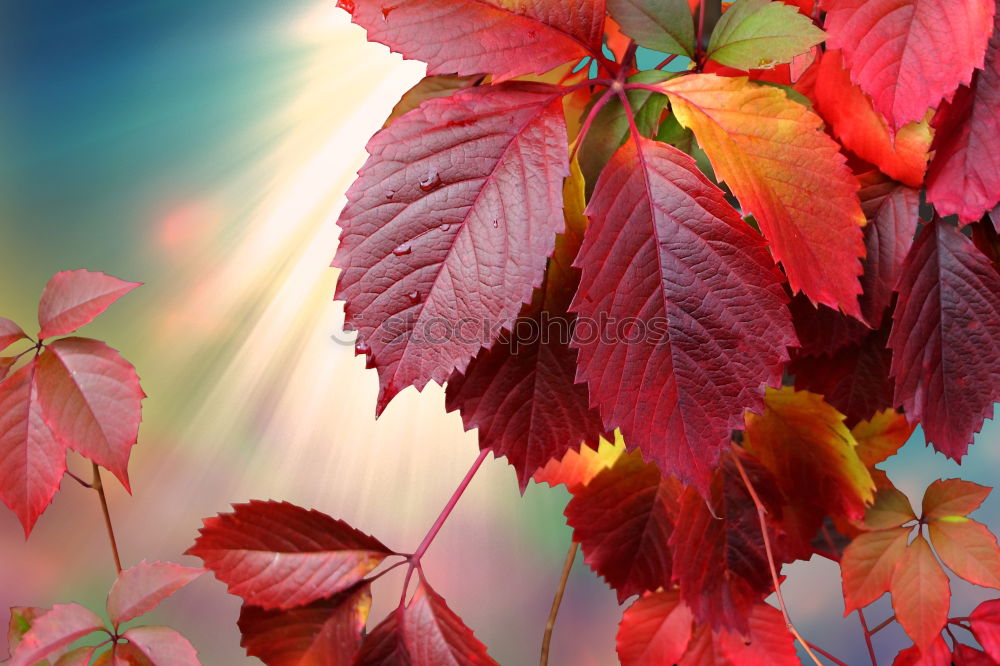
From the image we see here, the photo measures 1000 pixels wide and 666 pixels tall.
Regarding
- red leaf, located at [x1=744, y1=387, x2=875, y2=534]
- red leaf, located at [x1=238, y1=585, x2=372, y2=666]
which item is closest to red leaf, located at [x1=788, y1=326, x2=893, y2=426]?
red leaf, located at [x1=744, y1=387, x2=875, y2=534]

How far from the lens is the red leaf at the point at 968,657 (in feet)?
1.22

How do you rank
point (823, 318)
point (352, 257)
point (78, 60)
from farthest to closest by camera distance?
point (78, 60) → point (823, 318) → point (352, 257)

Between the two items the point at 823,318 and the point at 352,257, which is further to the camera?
the point at 823,318

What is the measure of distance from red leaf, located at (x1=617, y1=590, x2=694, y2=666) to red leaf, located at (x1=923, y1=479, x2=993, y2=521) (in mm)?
138

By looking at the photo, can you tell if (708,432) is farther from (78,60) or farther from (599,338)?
(78,60)

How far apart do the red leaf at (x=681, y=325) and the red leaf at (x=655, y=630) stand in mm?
166

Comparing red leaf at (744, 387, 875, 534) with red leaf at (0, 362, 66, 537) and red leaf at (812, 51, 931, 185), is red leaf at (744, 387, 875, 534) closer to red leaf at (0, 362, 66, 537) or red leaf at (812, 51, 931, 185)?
red leaf at (812, 51, 931, 185)

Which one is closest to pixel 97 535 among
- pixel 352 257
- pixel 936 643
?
pixel 352 257

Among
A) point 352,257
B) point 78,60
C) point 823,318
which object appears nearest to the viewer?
point 352,257

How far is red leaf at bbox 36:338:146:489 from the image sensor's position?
0.29 meters

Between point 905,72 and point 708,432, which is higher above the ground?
point 905,72

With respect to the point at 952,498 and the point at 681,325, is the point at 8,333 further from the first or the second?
the point at 952,498

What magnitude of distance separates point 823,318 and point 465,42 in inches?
7.4

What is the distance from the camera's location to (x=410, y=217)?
0.68ft
